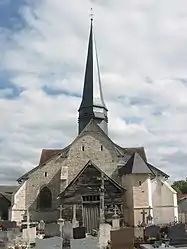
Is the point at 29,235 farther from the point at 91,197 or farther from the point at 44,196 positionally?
the point at 44,196

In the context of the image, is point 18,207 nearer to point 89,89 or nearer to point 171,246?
point 89,89

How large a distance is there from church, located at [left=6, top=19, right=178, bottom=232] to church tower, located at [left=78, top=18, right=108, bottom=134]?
26.1ft

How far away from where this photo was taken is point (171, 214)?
132 feet

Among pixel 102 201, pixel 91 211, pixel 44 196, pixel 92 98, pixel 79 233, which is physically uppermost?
pixel 92 98

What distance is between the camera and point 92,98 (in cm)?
5128

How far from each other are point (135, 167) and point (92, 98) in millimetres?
15213

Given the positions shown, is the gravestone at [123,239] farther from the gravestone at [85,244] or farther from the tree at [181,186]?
the tree at [181,186]

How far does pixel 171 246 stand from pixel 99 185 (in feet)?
61.0

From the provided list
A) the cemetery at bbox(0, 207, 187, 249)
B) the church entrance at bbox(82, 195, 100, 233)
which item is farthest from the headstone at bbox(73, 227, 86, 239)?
the church entrance at bbox(82, 195, 100, 233)

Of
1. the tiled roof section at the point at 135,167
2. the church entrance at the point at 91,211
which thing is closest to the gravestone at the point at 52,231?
the church entrance at the point at 91,211

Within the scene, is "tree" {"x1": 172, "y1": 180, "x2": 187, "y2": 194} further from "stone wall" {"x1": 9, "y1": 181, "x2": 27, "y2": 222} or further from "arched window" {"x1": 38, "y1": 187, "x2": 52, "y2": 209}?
"stone wall" {"x1": 9, "y1": 181, "x2": 27, "y2": 222}

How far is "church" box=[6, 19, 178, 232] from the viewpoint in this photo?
121ft

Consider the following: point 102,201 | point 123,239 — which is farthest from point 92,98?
point 123,239

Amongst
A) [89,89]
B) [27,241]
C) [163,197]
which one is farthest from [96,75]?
[27,241]
